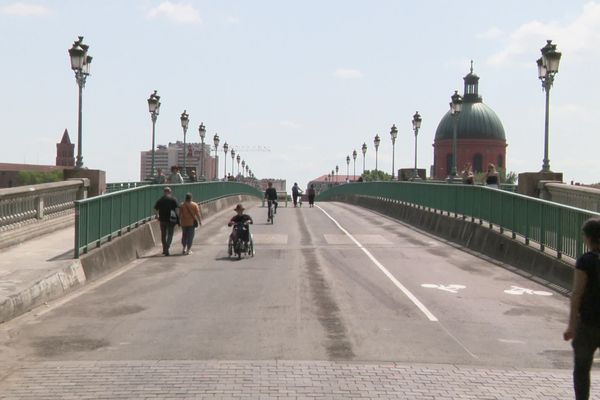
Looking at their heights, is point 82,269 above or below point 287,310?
above

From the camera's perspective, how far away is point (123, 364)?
8836 mm

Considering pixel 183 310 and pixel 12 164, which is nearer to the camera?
pixel 183 310

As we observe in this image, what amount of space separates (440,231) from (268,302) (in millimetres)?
16221

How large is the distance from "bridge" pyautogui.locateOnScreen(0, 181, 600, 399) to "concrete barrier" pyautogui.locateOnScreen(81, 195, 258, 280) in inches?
2.7

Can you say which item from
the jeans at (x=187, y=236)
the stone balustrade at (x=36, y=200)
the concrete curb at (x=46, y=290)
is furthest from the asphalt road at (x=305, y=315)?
the stone balustrade at (x=36, y=200)

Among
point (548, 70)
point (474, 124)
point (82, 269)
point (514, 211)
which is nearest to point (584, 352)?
point (82, 269)

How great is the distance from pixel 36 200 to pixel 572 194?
537 inches

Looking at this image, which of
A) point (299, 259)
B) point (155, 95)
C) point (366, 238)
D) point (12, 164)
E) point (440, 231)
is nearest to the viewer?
point (299, 259)

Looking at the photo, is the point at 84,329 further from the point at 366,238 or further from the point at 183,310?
the point at 366,238

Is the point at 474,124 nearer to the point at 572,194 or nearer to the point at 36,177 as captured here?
the point at 36,177

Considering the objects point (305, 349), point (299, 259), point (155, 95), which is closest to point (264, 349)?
point (305, 349)

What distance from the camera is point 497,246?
20688 millimetres

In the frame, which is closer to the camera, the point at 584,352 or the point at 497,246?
the point at 584,352

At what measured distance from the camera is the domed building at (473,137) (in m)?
124
